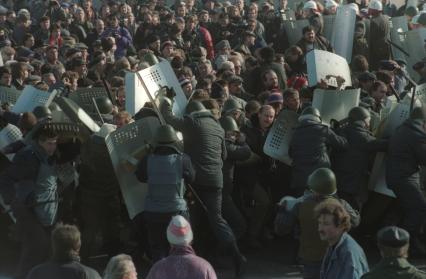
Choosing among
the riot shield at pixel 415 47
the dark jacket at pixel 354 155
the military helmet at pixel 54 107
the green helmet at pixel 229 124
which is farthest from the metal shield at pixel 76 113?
the riot shield at pixel 415 47

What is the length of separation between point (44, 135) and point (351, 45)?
8.49 m

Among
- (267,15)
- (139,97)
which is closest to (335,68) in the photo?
(139,97)

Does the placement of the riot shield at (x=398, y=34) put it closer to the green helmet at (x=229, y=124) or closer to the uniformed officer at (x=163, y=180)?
the green helmet at (x=229, y=124)

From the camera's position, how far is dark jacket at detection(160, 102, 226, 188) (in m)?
10.6

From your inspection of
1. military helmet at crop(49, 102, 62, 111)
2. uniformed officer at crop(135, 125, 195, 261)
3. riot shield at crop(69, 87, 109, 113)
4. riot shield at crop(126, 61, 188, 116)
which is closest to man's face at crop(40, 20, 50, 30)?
riot shield at crop(69, 87, 109, 113)

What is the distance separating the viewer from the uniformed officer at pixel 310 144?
10805 millimetres

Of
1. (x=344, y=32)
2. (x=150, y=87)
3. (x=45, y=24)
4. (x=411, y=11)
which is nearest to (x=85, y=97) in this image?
(x=150, y=87)

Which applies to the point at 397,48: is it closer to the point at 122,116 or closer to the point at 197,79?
the point at 197,79

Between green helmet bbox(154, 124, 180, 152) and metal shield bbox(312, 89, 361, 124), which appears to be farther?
metal shield bbox(312, 89, 361, 124)

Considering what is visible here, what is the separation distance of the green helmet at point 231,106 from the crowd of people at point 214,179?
19 mm

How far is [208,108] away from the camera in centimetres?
1134

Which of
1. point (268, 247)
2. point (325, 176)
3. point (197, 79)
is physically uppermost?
point (325, 176)

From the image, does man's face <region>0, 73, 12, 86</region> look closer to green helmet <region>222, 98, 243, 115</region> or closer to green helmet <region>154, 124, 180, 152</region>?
green helmet <region>222, 98, 243, 115</region>

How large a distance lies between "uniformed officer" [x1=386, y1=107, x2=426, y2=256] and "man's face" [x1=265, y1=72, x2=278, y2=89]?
3056mm
